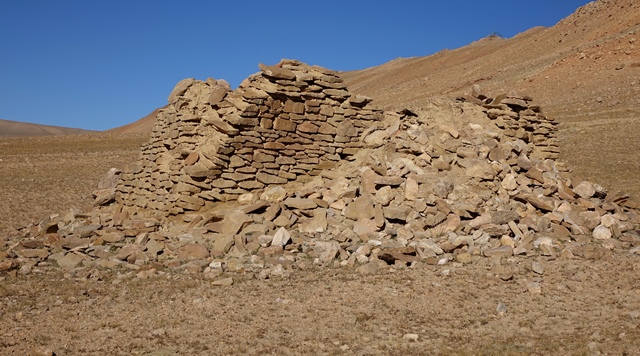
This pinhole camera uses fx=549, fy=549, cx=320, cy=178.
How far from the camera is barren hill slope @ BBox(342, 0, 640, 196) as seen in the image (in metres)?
18.9

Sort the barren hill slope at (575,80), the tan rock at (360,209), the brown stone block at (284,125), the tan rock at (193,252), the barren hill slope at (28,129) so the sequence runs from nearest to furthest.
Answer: the tan rock at (193,252), the tan rock at (360,209), the brown stone block at (284,125), the barren hill slope at (575,80), the barren hill slope at (28,129)

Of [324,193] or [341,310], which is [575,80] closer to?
[324,193]

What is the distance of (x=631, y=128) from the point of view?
21.0m

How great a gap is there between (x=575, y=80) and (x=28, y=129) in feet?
426

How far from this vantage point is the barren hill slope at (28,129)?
125 m

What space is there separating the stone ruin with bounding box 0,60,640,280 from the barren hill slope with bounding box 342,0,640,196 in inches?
211

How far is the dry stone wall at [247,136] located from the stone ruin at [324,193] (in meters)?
0.03

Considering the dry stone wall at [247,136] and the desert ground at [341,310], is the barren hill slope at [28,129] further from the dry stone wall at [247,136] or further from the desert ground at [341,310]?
the desert ground at [341,310]

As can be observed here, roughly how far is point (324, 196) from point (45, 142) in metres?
26.3

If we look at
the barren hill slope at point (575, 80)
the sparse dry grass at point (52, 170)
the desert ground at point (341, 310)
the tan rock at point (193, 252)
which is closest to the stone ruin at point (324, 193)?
the tan rock at point (193, 252)

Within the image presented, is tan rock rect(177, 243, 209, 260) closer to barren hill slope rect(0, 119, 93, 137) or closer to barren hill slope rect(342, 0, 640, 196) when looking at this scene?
barren hill slope rect(342, 0, 640, 196)

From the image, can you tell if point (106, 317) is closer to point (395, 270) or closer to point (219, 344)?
point (219, 344)

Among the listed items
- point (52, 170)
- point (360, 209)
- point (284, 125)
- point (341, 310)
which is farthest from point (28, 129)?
point (341, 310)

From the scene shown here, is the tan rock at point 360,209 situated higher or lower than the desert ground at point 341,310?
higher
